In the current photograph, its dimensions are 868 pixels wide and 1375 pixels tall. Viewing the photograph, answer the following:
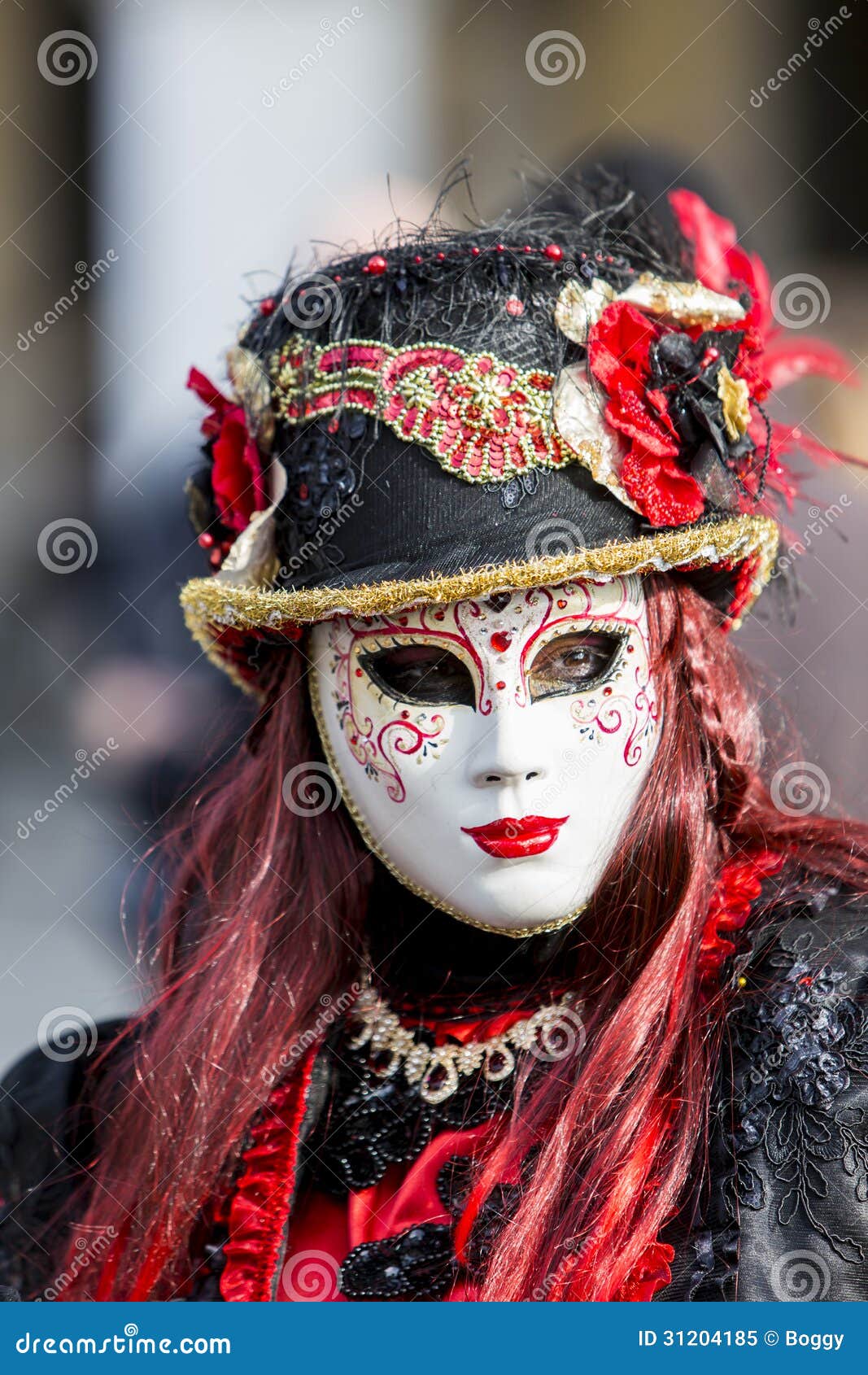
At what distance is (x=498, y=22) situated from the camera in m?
4.52

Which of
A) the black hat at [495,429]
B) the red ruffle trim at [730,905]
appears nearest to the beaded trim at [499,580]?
the black hat at [495,429]

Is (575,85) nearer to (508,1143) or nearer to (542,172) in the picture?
(542,172)

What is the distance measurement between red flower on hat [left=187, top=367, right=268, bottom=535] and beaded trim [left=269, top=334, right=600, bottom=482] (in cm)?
26

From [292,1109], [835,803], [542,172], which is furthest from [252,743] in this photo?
[542,172]

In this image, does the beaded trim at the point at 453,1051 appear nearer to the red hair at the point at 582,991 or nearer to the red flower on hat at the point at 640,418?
the red hair at the point at 582,991

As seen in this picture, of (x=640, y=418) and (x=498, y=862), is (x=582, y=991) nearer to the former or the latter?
(x=498, y=862)

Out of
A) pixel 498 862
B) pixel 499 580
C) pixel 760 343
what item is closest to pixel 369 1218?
pixel 498 862

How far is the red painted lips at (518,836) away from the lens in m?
1.79

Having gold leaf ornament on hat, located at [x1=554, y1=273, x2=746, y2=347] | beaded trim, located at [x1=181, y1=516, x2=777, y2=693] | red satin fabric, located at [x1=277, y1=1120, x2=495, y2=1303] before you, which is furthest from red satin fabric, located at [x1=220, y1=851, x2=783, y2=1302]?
gold leaf ornament on hat, located at [x1=554, y1=273, x2=746, y2=347]

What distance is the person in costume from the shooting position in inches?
67.1

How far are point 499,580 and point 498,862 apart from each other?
40 centimetres

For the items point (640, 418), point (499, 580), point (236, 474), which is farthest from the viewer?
point (236, 474)

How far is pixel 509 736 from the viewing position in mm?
1757

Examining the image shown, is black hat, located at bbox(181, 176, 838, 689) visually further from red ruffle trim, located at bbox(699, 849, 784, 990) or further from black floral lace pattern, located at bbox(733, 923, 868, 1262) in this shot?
black floral lace pattern, located at bbox(733, 923, 868, 1262)
